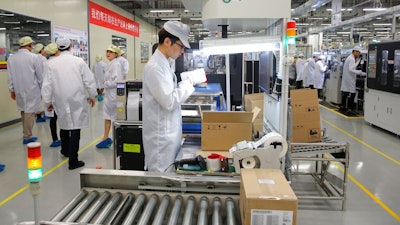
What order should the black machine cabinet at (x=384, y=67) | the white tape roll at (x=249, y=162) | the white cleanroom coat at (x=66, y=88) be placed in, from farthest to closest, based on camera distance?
the black machine cabinet at (x=384, y=67)
the white cleanroom coat at (x=66, y=88)
the white tape roll at (x=249, y=162)

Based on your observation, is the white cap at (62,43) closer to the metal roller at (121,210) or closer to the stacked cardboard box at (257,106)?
the stacked cardboard box at (257,106)

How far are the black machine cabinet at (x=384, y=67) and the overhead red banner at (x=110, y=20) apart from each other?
724cm

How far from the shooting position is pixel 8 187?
3.37 metres

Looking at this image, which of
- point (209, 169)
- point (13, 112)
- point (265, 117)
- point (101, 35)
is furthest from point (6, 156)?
point (101, 35)

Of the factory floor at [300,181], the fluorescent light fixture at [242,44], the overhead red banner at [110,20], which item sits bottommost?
the factory floor at [300,181]

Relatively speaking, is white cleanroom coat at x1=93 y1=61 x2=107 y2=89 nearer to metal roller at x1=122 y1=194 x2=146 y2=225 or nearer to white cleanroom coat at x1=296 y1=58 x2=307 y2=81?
white cleanroom coat at x1=296 y1=58 x2=307 y2=81

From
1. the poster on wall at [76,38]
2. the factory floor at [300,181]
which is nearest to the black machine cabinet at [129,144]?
the factory floor at [300,181]

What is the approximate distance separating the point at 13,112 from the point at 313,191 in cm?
547

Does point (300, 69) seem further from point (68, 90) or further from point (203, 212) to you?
point (203, 212)

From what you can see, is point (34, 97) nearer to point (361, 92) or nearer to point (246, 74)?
point (246, 74)

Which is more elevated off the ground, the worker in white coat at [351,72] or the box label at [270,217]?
the worker in white coat at [351,72]

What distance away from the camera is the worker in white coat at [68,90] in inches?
145

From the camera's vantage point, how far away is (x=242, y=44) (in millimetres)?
2082

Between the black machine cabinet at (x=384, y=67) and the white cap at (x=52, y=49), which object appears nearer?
the white cap at (x=52, y=49)
